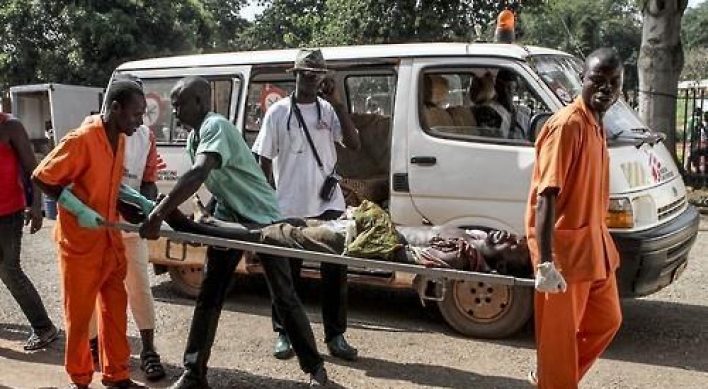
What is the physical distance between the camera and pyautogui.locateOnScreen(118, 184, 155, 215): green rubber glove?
14.1ft

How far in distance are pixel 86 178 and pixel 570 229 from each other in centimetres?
238

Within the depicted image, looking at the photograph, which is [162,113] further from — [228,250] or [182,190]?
[182,190]

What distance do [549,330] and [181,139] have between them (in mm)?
3856

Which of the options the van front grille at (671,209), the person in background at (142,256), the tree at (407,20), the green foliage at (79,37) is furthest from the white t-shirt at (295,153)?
the green foliage at (79,37)

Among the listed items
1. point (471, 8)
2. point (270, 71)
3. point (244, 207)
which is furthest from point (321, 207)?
point (471, 8)

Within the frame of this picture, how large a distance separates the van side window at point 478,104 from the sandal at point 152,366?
91.5 inches

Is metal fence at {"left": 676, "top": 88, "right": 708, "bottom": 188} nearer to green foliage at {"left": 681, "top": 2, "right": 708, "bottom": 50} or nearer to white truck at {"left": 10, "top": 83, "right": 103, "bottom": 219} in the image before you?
white truck at {"left": 10, "top": 83, "right": 103, "bottom": 219}

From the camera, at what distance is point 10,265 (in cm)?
512

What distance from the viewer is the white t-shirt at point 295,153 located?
4.93 m

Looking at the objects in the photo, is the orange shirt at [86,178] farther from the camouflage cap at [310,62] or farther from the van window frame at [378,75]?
the van window frame at [378,75]

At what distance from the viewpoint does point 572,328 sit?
3.55 m

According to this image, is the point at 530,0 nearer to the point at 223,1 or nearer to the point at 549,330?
the point at 549,330

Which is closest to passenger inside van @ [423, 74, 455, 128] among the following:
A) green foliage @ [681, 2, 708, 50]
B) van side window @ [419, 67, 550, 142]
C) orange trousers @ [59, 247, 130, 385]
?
van side window @ [419, 67, 550, 142]

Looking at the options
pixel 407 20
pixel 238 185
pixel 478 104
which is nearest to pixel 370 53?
pixel 478 104
